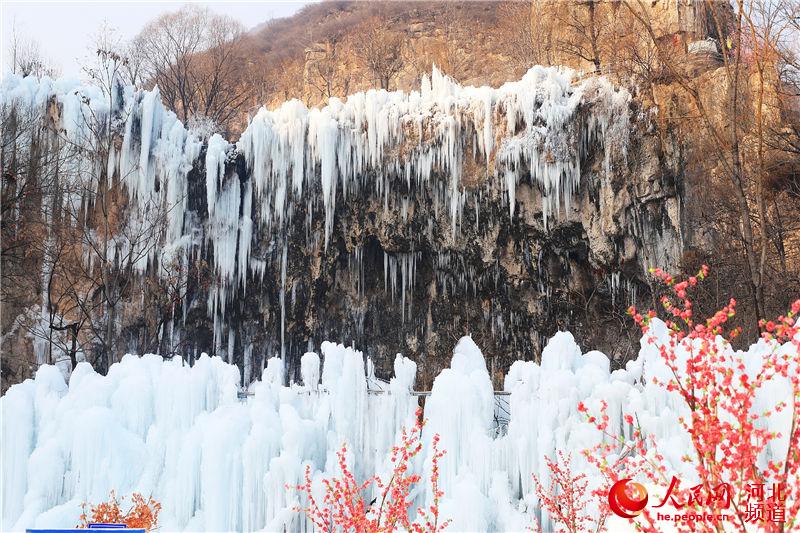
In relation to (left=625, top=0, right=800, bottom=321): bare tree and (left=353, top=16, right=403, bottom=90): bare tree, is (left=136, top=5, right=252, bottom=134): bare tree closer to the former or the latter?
(left=353, top=16, right=403, bottom=90): bare tree

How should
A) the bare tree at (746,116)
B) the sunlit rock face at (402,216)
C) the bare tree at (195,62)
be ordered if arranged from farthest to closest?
the bare tree at (195,62)
the sunlit rock face at (402,216)
the bare tree at (746,116)

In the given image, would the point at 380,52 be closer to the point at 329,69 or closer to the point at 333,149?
the point at 329,69

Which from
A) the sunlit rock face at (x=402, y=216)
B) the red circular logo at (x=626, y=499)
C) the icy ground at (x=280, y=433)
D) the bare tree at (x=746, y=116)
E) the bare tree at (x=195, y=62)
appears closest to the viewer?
the red circular logo at (x=626, y=499)

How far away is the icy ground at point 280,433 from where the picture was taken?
7246 millimetres

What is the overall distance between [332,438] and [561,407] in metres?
2.79

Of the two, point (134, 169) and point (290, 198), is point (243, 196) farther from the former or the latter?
point (134, 169)

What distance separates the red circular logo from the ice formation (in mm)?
9804

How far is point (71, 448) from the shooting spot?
780 cm

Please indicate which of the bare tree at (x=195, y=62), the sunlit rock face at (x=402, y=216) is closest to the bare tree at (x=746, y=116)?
the sunlit rock face at (x=402, y=216)

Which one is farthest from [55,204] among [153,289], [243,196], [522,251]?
[522,251]

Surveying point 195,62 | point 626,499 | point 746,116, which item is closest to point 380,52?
point 195,62

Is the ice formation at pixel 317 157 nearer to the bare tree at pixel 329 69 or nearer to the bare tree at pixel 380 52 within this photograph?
the bare tree at pixel 380 52

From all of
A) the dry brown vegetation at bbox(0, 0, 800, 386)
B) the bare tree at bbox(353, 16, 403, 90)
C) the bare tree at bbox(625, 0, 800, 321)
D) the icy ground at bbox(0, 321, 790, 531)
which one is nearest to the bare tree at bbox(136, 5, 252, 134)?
the dry brown vegetation at bbox(0, 0, 800, 386)

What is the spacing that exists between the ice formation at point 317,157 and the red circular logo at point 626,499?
32.2 feet
